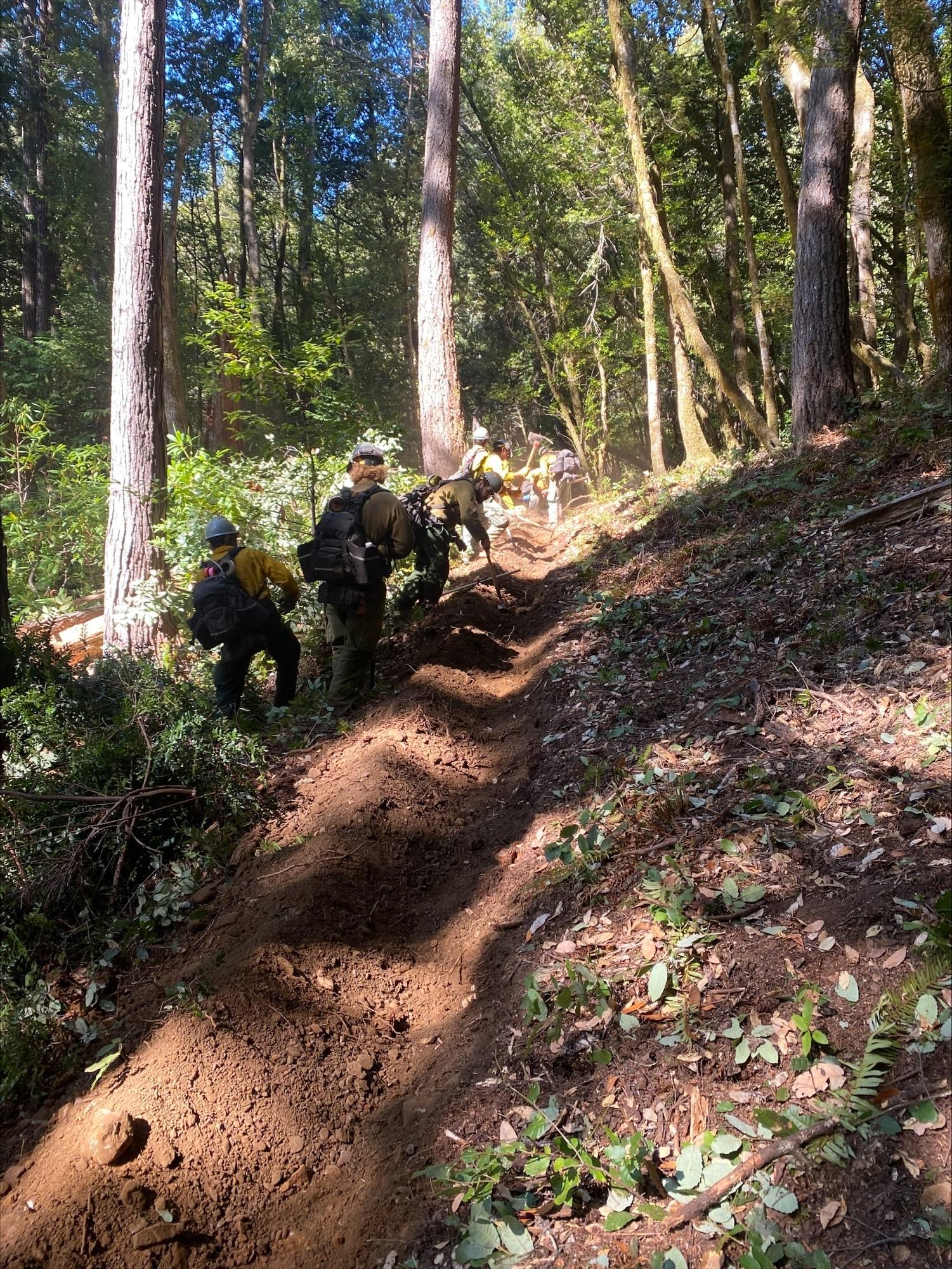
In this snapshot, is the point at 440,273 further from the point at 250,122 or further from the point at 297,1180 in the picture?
the point at 250,122

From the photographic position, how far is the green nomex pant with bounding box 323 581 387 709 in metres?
7.43

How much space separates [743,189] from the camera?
47.7 feet

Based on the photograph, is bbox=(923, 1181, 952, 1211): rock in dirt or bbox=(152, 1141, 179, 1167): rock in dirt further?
bbox=(152, 1141, 179, 1167): rock in dirt

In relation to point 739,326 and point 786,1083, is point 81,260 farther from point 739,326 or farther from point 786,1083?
point 786,1083

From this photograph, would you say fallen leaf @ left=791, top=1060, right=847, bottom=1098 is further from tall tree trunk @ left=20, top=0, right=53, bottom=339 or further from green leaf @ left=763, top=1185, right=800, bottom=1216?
tall tree trunk @ left=20, top=0, right=53, bottom=339

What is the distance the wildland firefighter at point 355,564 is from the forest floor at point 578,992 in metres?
1.68

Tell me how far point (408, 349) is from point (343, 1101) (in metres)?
30.4

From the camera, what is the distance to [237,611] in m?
6.59

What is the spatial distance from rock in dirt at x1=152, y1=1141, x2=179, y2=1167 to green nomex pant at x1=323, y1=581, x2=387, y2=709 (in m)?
4.63

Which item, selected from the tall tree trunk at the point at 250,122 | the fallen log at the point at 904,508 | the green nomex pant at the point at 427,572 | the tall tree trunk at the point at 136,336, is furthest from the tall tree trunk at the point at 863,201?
the tall tree trunk at the point at 250,122

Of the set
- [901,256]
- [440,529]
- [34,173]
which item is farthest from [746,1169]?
[34,173]

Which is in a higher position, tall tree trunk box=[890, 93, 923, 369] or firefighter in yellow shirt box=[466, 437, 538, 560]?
tall tree trunk box=[890, 93, 923, 369]

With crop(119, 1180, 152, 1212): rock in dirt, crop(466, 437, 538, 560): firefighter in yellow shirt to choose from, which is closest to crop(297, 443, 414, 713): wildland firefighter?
crop(466, 437, 538, 560): firefighter in yellow shirt

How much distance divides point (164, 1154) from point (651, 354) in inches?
665
